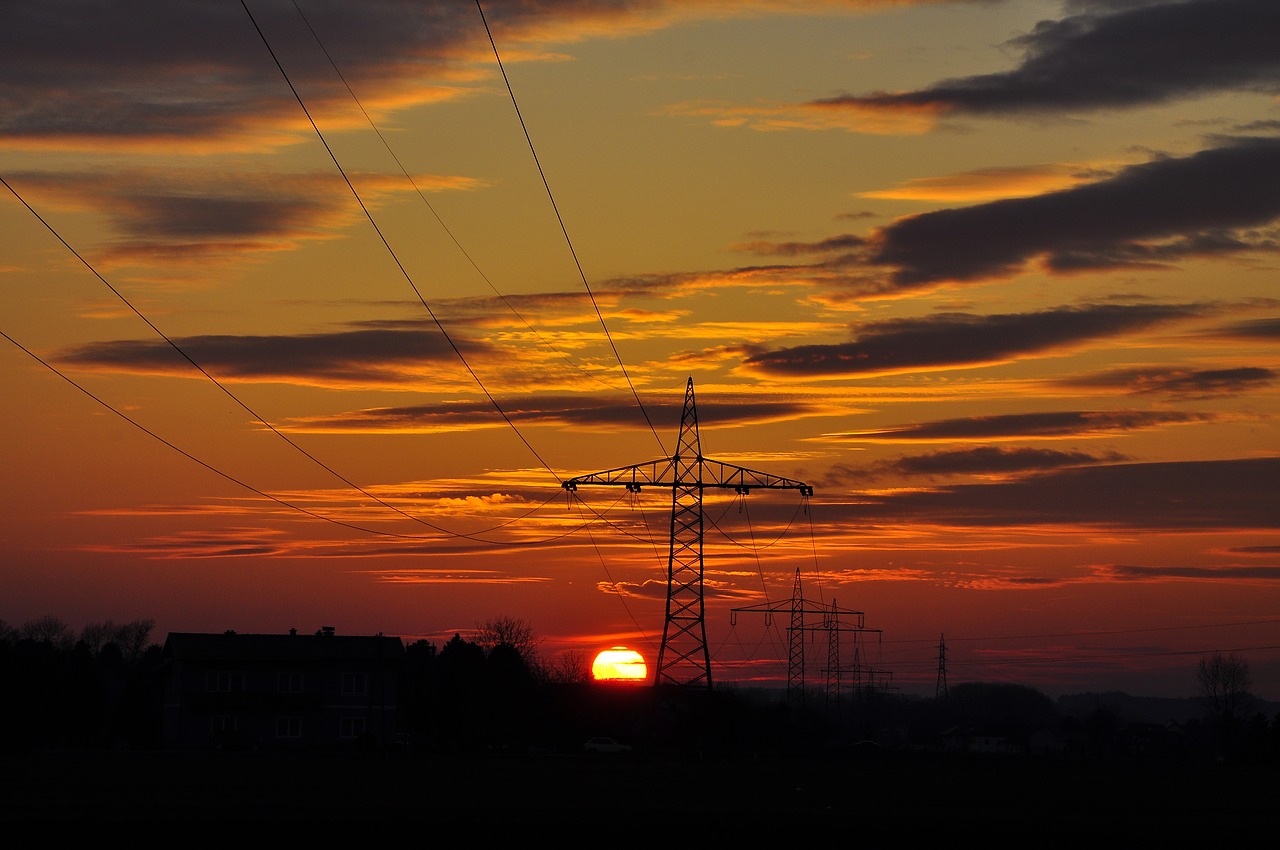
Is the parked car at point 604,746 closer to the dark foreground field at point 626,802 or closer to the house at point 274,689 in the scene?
the house at point 274,689

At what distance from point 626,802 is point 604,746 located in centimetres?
6682

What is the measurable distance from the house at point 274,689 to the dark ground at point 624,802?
1823 inches

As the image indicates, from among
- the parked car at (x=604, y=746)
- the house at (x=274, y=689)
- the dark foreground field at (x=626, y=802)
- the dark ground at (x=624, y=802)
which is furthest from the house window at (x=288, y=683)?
the dark ground at (x=624, y=802)

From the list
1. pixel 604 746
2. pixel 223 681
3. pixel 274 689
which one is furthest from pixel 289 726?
pixel 604 746

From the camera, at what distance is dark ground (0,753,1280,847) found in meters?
37.7

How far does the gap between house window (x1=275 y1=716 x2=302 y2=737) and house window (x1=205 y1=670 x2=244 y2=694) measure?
450cm

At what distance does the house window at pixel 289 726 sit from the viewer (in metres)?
125

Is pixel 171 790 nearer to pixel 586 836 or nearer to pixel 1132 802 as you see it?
pixel 586 836

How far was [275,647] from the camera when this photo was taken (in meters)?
130

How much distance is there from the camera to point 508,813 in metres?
41.9

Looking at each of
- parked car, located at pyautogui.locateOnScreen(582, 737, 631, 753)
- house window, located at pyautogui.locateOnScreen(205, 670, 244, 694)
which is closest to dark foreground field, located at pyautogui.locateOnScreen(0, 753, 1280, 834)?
parked car, located at pyautogui.locateOnScreen(582, 737, 631, 753)

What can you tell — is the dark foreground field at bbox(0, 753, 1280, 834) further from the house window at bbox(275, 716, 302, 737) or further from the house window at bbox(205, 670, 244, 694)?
the house window at bbox(205, 670, 244, 694)

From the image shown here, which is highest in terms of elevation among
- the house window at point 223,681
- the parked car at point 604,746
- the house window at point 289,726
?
the house window at point 223,681

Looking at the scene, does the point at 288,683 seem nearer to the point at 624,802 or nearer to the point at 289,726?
the point at 289,726
